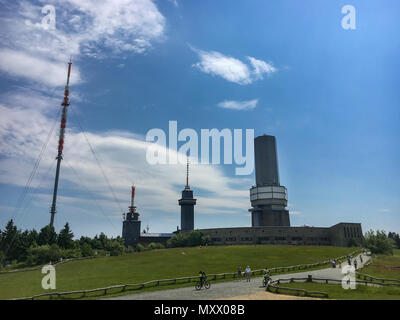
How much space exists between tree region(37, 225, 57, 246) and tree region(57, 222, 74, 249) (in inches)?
96.8

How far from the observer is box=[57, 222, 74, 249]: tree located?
104 m

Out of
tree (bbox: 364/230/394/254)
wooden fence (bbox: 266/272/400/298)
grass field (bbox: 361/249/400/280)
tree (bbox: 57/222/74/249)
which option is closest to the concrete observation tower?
tree (bbox: 364/230/394/254)

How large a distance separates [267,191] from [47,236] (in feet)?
396

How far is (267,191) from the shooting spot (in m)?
173

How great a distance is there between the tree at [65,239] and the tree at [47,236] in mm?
2460

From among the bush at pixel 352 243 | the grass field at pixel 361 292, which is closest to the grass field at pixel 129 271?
the grass field at pixel 361 292

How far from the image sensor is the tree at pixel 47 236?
10050 centimetres

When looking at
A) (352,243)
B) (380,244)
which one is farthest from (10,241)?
(352,243)

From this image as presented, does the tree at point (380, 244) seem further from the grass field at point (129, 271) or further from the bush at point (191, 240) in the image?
the bush at point (191, 240)

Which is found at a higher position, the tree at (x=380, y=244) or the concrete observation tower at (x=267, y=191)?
the concrete observation tower at (x=267, y=191)

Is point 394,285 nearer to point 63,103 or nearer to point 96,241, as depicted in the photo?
point 63,103
